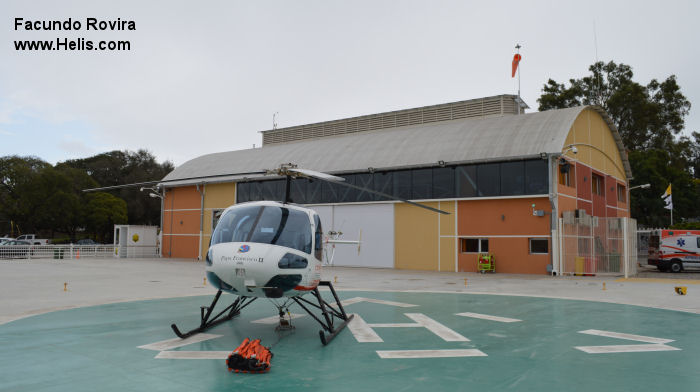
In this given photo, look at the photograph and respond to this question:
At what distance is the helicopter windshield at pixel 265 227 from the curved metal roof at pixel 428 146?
18315 millimetres

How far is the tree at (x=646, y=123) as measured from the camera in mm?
46125

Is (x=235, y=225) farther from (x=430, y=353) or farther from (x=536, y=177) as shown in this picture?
(x=536, y=177)

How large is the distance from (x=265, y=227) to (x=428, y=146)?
2185 cm

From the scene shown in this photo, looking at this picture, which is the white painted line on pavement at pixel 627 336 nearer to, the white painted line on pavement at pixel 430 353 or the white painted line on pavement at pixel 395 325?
the white painted line on pavement at pixel 430 353

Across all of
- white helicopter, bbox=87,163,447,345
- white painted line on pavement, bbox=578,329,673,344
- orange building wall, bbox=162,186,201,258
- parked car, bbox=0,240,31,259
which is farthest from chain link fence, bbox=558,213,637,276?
parked car, bbox=0,240,31,259

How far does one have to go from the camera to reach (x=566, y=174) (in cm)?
2511

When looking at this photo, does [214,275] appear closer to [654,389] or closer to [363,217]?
[654,389]

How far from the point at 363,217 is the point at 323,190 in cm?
373

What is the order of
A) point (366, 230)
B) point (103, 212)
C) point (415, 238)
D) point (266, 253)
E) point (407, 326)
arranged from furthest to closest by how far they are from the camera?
point (103, 212) < point (366, 230) < point (415, 238) < point (407, 326) < point (266, 253)

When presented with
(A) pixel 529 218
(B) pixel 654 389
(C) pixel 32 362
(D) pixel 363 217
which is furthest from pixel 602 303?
(D) pixel 363 217

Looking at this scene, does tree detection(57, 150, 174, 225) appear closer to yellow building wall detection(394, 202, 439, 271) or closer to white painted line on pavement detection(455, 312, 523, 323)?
yellow building wall detection(394, 202, 439, 271)

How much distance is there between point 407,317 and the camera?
1102 cm

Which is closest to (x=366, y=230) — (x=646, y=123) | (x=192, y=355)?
(x=192, y=355)

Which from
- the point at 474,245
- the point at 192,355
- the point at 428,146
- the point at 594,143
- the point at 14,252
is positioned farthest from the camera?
the point at 14,252
